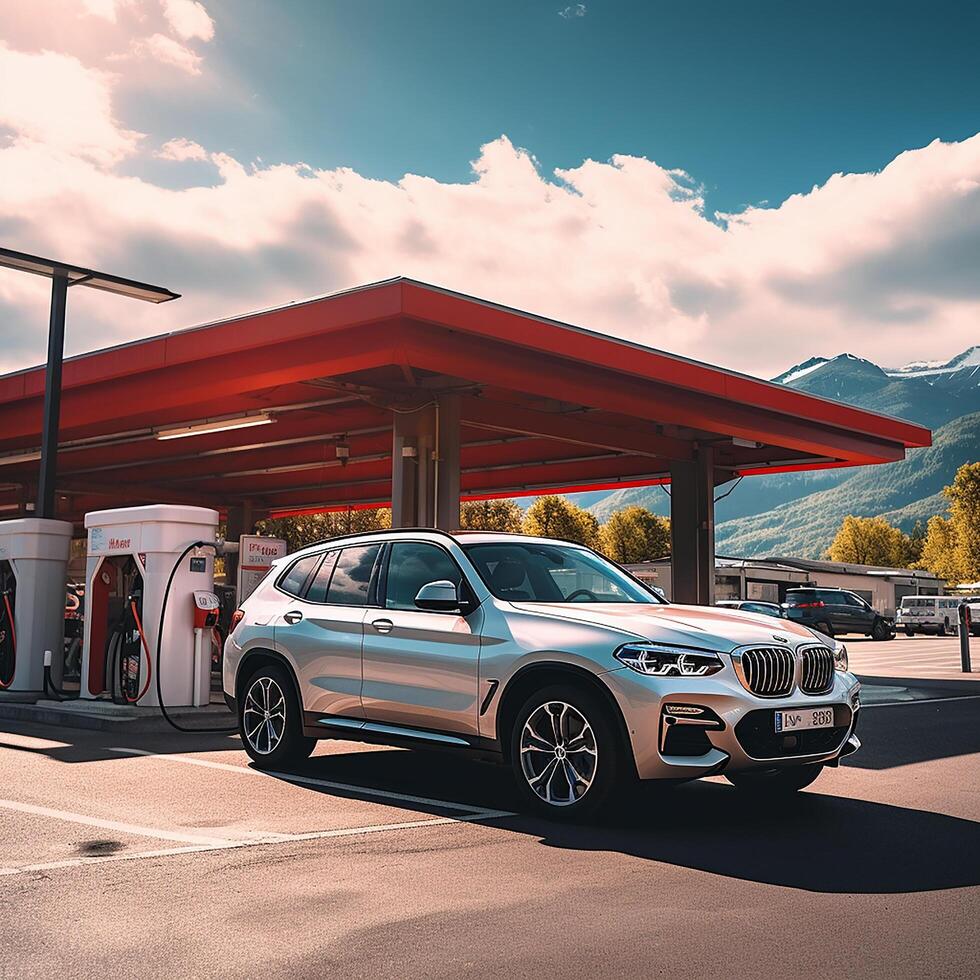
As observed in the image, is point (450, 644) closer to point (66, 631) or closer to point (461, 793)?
point (461, 793)

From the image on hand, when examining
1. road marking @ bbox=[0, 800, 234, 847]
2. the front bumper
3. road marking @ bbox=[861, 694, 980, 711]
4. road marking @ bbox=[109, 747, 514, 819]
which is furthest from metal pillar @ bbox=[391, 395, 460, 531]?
the front bumper

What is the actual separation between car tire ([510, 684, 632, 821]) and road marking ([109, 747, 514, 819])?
0.32 m

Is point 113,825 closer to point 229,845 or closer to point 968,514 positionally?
point 229,845

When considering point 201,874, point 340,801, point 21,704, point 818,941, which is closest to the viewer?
point 818,941

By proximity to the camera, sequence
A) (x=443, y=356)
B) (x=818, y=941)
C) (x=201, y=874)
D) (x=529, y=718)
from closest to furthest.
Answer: (x=818, y=941)
(x=201, y=874)
(x=529, y=718)
(x=443, y=356)

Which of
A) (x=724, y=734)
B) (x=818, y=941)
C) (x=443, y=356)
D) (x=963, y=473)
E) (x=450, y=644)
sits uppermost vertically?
(x=963, y=473)

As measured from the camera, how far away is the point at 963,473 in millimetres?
78312

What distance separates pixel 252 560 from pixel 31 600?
109 inches

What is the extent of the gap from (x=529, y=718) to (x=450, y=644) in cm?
83

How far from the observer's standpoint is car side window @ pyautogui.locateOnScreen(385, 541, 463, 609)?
8.12 m

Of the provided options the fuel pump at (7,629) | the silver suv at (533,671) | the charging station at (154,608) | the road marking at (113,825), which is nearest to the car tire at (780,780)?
the silver suv at (533,671)

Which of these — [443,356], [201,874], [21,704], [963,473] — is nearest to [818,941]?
[201,874]

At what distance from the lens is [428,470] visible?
61.8ft

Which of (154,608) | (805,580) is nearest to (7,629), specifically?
(154,608)
